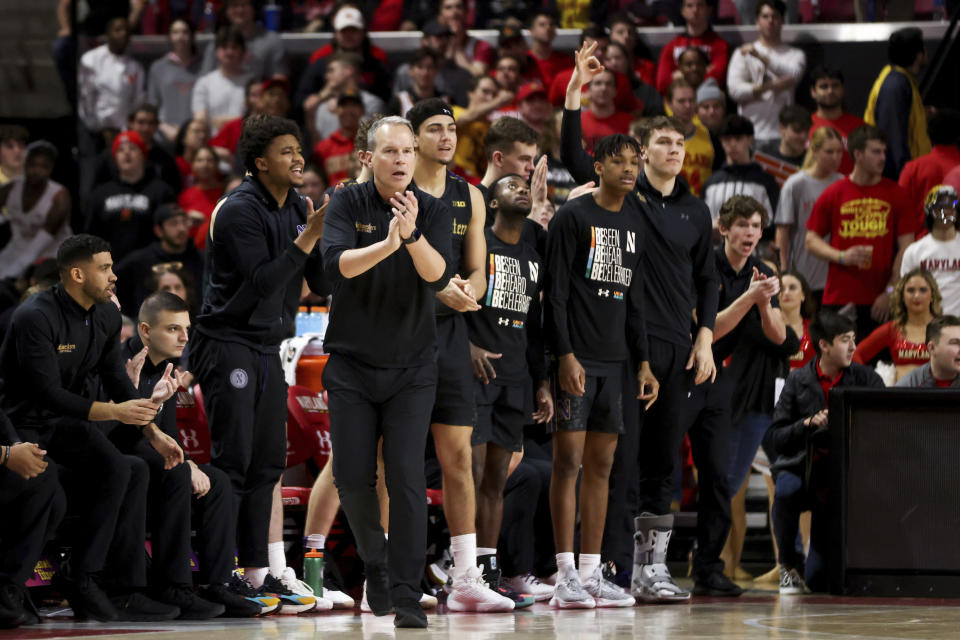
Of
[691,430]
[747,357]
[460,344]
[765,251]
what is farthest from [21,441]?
[765,251]

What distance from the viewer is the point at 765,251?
10.4 metres

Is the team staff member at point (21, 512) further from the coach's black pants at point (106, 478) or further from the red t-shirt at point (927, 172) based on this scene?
the red t-shirt at point (927, 172)

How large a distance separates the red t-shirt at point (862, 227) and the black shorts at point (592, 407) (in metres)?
3.86

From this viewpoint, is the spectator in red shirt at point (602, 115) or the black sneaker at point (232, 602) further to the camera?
the spectator in red shirt at point (602, 115)

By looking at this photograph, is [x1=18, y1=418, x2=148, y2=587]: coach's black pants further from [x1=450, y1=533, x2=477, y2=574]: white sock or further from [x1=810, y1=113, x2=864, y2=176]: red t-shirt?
[x1=810, y1=113, x2=864, y2=176]: red t-shirt

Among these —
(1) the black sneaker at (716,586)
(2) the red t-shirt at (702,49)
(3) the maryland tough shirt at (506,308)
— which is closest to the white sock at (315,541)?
(3) the maryland tough shirt at (506,308)

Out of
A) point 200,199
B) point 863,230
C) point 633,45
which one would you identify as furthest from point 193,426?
point 633,45

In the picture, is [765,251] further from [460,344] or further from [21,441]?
[21,441]

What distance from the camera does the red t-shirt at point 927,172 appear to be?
11.1 m

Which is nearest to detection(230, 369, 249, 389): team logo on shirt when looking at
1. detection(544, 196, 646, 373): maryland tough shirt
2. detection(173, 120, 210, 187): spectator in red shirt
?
detection(544, 196, 646, 373): maryland tough shirt

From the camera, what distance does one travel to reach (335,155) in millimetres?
12617

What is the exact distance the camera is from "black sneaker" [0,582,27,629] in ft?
20.9

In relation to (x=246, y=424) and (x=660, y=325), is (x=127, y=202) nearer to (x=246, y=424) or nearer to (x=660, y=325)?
(x=246, y=424)

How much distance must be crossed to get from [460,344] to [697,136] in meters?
5.71
